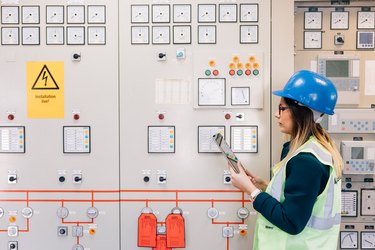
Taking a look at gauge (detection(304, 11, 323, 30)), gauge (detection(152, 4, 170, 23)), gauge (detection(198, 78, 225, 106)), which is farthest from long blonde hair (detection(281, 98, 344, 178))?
gauge (detection(304, 11, 323, 30))

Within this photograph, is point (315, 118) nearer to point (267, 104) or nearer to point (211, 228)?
point (267, 104)

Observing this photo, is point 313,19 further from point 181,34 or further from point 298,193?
point 298,193

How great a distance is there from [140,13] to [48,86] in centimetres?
70

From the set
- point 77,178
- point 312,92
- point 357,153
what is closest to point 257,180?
point 312,92

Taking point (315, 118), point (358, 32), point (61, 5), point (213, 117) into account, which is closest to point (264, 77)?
point (213, 117)

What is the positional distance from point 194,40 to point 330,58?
0.97m

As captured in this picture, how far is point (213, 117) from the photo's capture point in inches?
82.2

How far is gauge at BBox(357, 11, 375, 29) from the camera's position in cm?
239

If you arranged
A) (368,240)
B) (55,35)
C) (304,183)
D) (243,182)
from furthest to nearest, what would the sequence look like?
(368,240) < (55,35) < (243,182) < (304,183)

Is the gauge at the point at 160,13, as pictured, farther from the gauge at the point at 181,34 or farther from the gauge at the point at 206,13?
the gauge at the point at 206,13

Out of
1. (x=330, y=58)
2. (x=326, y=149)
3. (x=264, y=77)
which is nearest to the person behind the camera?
(x=326, y=149)

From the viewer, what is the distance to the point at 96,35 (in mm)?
2094

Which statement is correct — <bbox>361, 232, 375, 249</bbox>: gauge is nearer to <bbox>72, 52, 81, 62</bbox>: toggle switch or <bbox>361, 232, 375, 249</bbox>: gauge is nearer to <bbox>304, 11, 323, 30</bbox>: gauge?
<bbox>304, 11, 323, 30</bbox>: gauge

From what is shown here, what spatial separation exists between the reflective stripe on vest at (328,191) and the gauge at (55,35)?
146 cm
